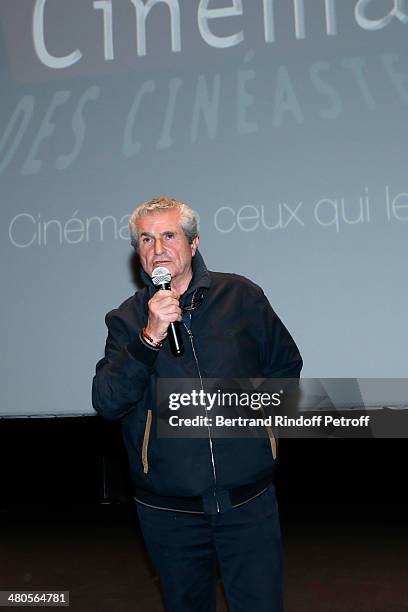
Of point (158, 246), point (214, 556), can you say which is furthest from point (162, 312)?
point (214, 556)

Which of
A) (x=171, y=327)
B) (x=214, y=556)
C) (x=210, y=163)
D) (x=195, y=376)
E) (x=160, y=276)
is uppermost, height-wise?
(x=210, y=163)

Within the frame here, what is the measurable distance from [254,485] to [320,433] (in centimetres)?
204

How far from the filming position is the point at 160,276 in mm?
1413

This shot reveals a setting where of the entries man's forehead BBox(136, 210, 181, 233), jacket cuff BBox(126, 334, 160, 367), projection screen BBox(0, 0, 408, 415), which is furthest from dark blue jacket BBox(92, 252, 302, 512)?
projection screen BBox(0, 0, 408, 415)

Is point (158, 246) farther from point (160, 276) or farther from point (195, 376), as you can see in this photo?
point (195, 376)

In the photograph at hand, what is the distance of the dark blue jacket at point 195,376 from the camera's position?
4.57ft

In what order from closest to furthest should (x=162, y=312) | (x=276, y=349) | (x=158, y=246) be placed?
(x=162, y=312) < (x=158, y=246) < (x=276, y=349)

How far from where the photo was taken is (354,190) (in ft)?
9.49

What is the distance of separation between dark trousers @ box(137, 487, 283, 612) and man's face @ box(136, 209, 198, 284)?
513 mm

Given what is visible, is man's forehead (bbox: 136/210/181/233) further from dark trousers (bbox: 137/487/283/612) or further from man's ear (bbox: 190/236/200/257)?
dark trousers (bbox: 137/487/283/612)

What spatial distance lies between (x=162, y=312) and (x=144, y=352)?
93mm

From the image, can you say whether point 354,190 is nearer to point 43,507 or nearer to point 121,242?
point 121,242

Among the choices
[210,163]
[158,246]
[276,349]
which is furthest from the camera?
[210,163]

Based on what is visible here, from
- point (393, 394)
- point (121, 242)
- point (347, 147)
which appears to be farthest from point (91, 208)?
point (393, 394)
